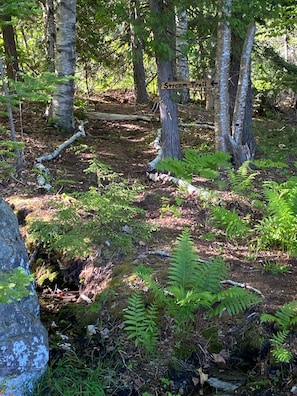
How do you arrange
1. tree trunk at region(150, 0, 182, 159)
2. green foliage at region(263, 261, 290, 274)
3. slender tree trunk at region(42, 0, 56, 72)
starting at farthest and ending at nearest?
slender tree trunk at region(42, 0, 56, 72), tree trunk at region(150, 0, 182, 159), green foliage at region(263, 261, 290, 274)

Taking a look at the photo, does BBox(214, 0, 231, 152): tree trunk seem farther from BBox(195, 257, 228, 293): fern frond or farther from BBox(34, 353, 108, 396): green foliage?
BBox(34, 353, 108, 396): green foliage

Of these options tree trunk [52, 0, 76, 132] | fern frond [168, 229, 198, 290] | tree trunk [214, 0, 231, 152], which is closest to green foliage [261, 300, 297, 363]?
fern frond [168, 229, 198, 290]

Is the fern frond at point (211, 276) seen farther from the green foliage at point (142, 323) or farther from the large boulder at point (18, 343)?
the large boulder at point (18, 343)

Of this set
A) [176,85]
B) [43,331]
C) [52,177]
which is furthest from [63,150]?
[43,331]

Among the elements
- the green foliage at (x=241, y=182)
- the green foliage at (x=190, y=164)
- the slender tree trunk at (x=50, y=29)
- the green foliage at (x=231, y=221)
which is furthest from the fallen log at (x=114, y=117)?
the green foliage at (x=231, y=221)

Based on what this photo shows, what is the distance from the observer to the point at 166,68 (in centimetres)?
746

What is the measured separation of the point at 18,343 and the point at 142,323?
1.04 meters

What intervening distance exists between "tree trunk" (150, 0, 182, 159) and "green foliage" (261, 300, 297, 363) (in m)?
4.66

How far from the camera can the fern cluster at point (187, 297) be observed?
11.9ft

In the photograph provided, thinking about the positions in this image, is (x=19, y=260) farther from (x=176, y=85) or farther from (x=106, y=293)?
(x=176, y=85)

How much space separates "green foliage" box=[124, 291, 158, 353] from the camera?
3607 millimetres

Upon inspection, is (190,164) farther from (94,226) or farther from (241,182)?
(94,226)

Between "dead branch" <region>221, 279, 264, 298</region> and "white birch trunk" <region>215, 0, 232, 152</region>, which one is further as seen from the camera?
"white birch trunk" <region>215, 0, 232, 152</region>

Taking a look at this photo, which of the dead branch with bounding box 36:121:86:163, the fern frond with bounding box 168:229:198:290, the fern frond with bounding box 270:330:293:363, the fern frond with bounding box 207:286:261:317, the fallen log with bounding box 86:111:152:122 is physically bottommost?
the fern frond with bounding box 270:330:293:363
